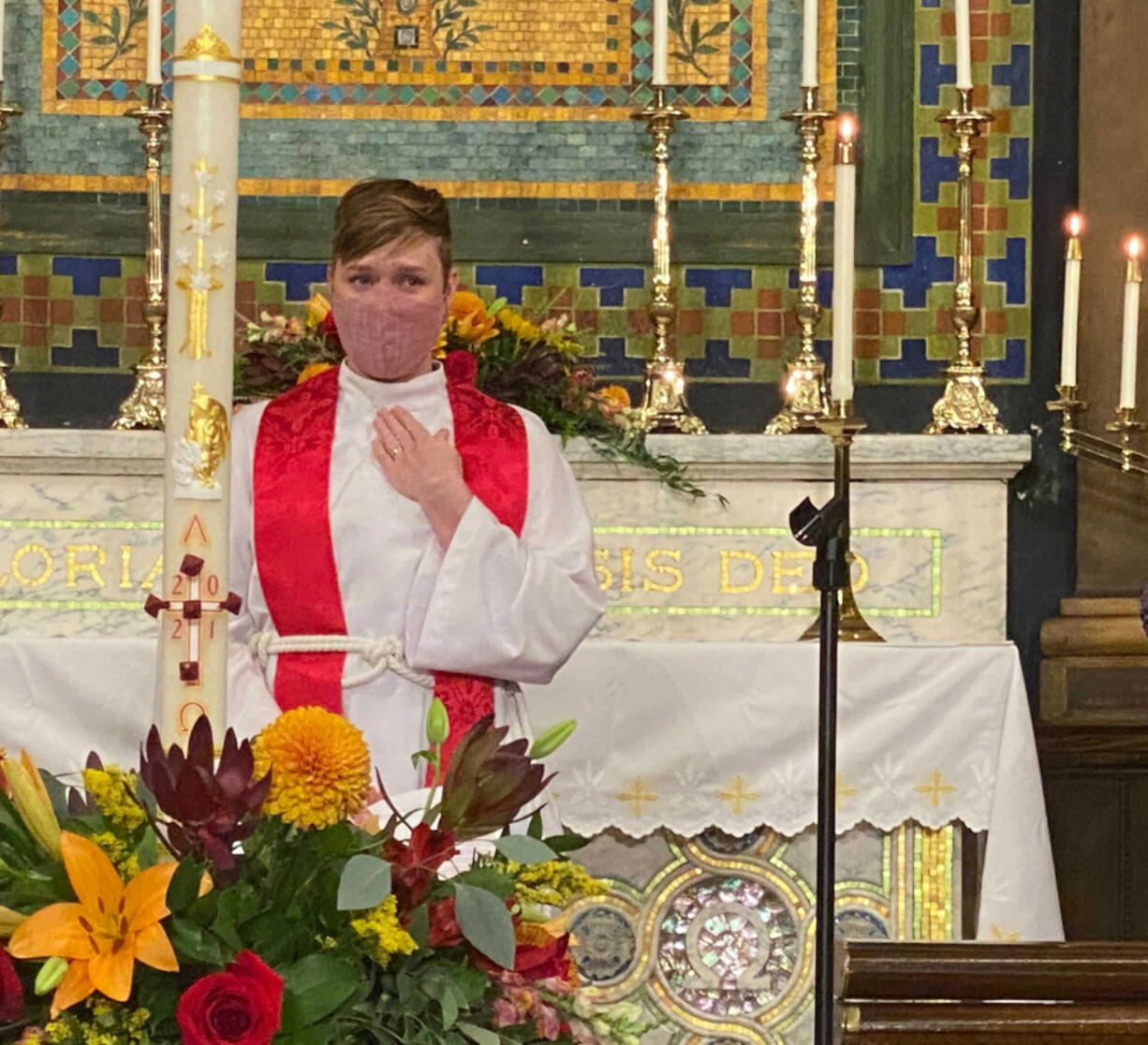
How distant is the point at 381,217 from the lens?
3.49 metres

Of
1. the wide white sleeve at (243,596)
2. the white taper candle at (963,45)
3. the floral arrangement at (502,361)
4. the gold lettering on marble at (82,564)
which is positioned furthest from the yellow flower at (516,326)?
the white taper candle at (963,45)

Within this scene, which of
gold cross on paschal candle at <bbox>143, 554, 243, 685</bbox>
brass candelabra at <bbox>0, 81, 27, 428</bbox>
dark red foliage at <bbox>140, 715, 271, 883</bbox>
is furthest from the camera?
brass candelabra at <bbox>0, 81, 27, 428</bbox>

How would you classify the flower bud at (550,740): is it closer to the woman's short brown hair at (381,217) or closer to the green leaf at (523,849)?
the green leaf at (523,849)

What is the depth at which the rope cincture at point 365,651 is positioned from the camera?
3445 mm

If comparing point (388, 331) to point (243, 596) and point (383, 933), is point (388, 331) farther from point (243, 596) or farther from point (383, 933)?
point (383, 933)

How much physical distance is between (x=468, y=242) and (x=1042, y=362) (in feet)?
4.37

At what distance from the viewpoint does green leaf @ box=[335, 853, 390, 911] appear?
65.3 inches

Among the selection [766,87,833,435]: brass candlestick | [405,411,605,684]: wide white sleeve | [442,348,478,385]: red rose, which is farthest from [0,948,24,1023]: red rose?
[766,87,833,435]: brass candlestick

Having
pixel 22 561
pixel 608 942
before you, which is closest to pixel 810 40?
pixel 22 561

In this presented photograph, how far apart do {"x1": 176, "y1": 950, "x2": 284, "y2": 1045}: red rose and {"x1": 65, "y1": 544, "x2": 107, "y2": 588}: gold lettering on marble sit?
11.6ft

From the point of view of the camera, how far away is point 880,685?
422 centimetres

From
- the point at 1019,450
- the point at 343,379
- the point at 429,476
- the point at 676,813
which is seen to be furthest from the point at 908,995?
the point at 1019,450

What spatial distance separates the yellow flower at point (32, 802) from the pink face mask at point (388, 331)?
1822 mm

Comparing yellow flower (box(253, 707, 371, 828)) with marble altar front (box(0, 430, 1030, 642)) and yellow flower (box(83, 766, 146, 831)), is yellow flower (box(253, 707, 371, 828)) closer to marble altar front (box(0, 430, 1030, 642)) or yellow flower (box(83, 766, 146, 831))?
yellow flower (box(83, 766, 146, 831))
